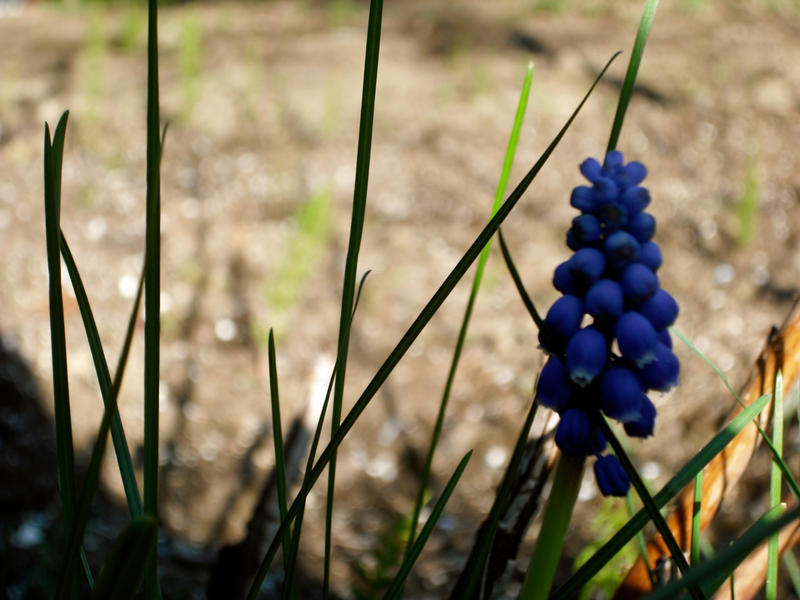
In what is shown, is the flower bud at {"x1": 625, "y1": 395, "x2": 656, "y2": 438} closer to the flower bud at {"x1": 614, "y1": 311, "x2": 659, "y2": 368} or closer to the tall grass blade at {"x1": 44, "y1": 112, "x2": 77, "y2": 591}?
the flower bud at {"x1": 614, "y1": 311, "x2": 659, "y2": 368}

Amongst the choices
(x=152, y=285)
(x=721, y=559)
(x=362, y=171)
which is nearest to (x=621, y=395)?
(x=721, y=559)

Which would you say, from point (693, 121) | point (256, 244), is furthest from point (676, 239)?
point (256, 244)

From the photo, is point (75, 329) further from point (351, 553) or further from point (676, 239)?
point (676, 239)

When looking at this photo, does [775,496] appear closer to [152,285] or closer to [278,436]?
[278,436]

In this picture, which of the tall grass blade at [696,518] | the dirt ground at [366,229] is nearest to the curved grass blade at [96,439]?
the tall grass blade at [696,518]

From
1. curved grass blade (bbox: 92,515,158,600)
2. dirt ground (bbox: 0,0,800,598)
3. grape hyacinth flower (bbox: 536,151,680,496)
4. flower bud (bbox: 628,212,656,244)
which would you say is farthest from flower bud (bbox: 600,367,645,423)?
dirt ground (bbox: 0,0,800,598)
